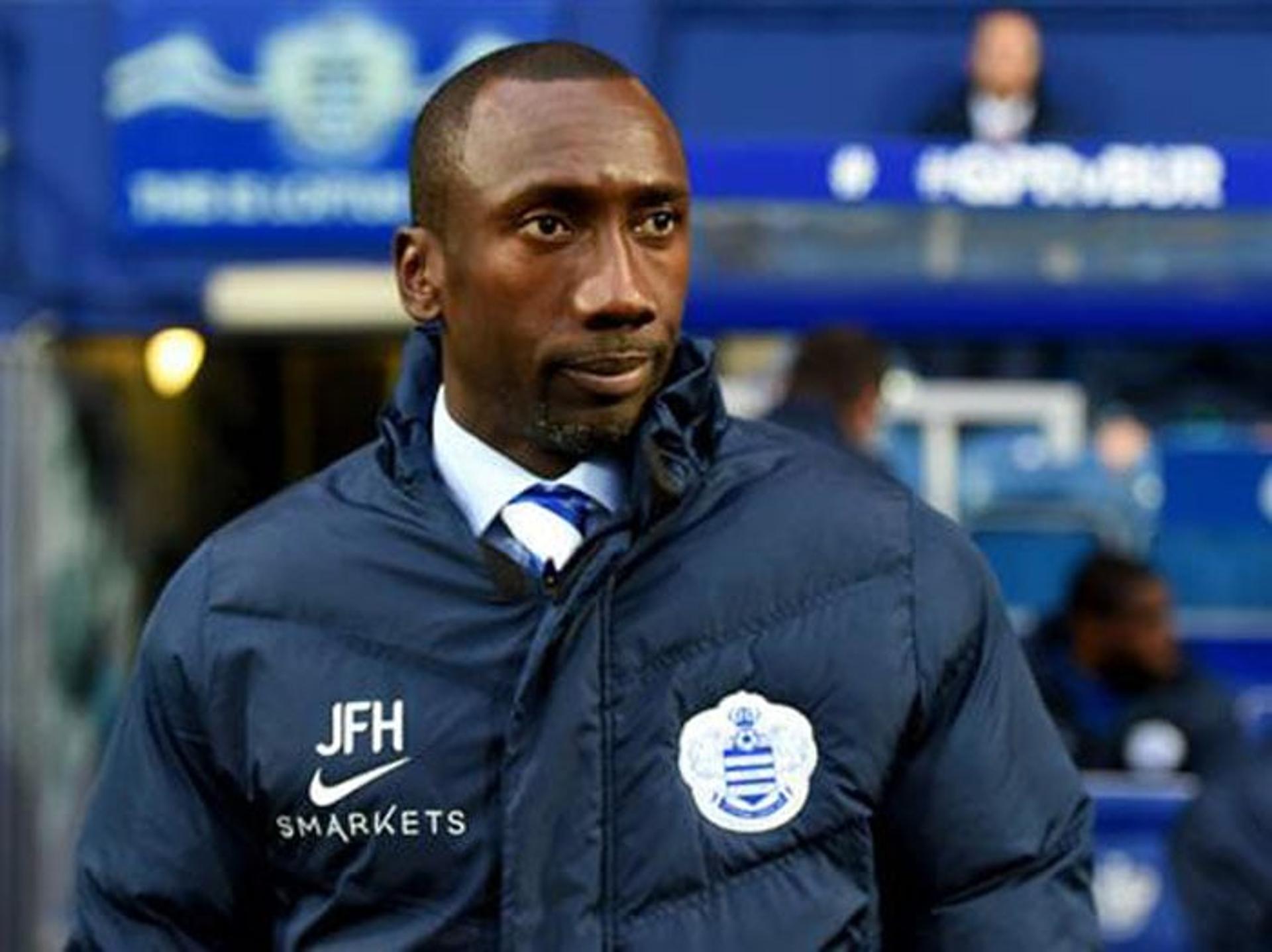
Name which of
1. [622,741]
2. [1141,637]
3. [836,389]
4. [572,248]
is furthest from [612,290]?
[1141,637]

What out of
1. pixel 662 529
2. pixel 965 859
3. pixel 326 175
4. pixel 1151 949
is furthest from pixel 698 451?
pixel 326 175

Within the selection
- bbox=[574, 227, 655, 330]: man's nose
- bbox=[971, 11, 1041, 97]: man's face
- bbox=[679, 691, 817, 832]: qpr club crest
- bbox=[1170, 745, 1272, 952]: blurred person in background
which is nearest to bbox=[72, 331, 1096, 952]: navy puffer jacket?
bbox=[679, 691, 817, 832]: qpr club crest

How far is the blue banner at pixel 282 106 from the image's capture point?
8.71 m

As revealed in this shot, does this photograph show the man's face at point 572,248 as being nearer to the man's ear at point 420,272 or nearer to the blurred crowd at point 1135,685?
the man's ear at point 420,272

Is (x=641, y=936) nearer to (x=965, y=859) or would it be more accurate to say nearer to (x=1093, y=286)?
(x=965, y=859)

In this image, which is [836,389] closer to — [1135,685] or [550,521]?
[1135,685]

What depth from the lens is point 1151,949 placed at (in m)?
7.42

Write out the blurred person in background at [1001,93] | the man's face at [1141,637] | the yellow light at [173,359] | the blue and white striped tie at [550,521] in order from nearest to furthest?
the blue and white striped tie at [550,521]
the man's face at [1141,637]
the blurred person in background at [1001,93]
the yellow light at [173,359]

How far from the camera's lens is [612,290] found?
2574mm

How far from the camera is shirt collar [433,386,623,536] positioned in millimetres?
2701

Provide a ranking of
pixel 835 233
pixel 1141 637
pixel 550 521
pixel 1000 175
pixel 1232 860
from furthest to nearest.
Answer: pixel 1000 175 → pixel 835 233 → pixel 1141 637 → pixel 1232 860 → pixel 550 521

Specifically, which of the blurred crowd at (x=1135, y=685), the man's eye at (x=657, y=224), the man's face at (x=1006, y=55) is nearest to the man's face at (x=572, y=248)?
the man's eye at (x=657, y=224)

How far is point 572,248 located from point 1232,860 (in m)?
3.75

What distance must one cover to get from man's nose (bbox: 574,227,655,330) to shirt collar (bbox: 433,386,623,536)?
160 mm
